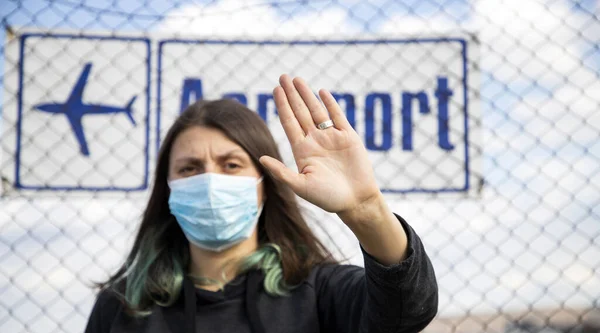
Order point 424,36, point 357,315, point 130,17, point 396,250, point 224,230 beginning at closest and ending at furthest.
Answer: point 396,250, point 357,315, point 224,230, point 130,17, point 424,36

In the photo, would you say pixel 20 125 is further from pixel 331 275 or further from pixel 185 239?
pixel 331 275

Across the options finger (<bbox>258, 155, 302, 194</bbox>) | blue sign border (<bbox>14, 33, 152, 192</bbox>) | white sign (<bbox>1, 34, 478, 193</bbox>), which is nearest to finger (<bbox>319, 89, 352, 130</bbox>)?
finger (<bbox>258, 155, 302, 194</bbox>)

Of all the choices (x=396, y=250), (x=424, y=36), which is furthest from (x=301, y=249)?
(x=424, y=36)

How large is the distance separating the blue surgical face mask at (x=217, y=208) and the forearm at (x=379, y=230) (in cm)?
68

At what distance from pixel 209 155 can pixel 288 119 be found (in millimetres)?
542

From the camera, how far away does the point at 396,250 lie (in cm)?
109

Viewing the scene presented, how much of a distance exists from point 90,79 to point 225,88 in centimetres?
58

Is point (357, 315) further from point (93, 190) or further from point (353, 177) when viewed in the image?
point (93, 190)

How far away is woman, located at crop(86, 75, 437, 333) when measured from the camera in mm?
1098

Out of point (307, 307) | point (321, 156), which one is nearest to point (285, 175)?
point (321, 156)

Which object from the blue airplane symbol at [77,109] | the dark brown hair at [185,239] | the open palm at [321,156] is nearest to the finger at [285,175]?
the open palm at [321,156]

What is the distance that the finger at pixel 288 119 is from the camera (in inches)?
47.1

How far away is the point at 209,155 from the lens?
1677 millimetres

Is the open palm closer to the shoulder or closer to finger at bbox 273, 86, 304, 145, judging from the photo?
finger at bbox 273, 86, 304, 145
